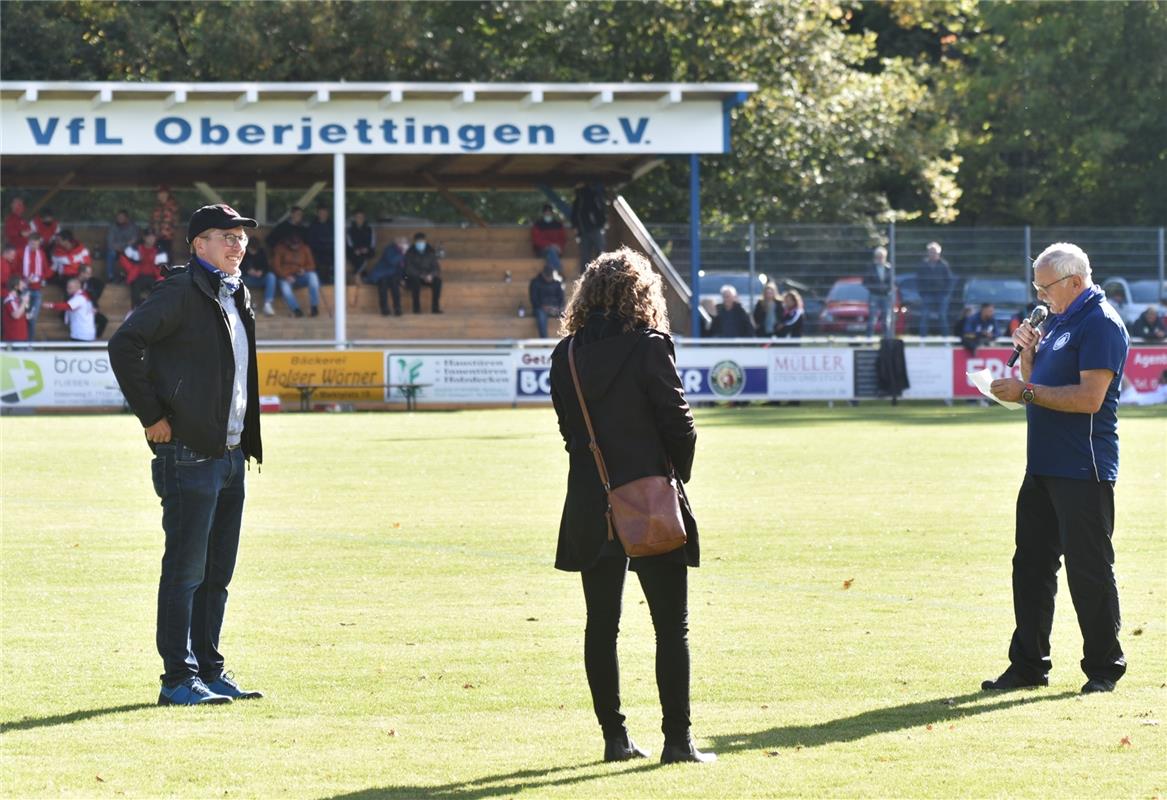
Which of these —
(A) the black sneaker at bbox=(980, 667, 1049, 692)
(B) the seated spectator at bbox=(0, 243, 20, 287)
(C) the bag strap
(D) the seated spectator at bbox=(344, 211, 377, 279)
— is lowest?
(A) the black sneaker at bbox=(980, 667, 1049, 692)

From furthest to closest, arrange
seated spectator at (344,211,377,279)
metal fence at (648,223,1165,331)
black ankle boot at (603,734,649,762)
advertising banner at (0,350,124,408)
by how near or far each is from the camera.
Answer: seated spectator at (344,211,377,279) → metal fence at (648,223,1165,331) → advertising banner at (0,350,124,408) → black ankle boot at (603,734,649,762)

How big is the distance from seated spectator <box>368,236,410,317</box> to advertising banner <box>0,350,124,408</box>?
6928 millimetres

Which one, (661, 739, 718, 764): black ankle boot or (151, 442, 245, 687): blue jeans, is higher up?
(151, 442, 245, 687): blue jeans

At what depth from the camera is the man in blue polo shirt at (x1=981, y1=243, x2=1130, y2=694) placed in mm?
7754

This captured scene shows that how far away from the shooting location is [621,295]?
6.43 metres

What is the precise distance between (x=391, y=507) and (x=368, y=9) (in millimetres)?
29585

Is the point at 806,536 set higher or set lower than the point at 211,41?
lower

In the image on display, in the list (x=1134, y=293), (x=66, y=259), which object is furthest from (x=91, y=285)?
(x=1134, y=293)

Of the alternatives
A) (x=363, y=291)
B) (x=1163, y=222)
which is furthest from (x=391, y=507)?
(x=1163, y=222)

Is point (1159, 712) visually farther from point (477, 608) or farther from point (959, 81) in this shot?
point (959, 81)

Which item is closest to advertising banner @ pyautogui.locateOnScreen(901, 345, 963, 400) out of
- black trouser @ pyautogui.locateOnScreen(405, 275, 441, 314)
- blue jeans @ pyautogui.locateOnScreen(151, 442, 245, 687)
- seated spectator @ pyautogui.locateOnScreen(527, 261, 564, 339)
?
seated spectator @ pyautogui.locateOnScreen(527, 261, 564, 339)

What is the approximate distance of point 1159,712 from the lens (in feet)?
23.9

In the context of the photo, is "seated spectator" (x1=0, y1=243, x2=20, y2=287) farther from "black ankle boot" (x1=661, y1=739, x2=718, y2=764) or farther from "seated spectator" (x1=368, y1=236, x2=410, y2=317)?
"black ankle boot" (x1=661, y1=739, x2=718, y2=764)

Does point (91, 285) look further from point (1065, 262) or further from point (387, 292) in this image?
point (1065, 262)
